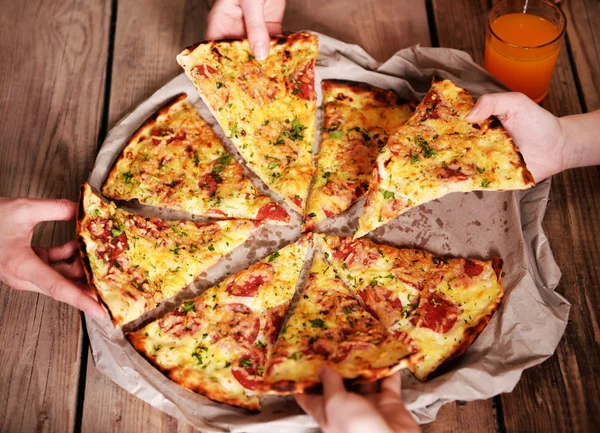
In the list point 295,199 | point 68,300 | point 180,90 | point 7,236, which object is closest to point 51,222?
point 7,236

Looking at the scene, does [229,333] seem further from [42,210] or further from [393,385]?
[42,210]

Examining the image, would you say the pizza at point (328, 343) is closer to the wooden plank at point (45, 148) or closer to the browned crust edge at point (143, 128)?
the wooden plank at point (45, 148)

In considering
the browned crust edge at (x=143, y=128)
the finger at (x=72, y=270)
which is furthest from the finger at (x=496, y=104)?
the finger at (x=72, y=270)

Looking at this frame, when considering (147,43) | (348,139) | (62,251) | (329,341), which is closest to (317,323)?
(329,341)

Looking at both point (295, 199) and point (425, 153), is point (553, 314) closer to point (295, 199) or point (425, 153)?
point (425, 153)

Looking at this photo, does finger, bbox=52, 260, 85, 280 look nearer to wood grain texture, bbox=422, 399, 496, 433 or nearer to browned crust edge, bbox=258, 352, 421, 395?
browned crust edge, bbox=258, 352, 421, 395

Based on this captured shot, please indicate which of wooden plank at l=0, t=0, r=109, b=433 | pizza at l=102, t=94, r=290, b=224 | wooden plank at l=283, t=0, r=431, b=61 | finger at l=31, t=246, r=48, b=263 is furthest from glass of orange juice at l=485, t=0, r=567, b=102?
finger at l=31, t=246, r=48, b=263
